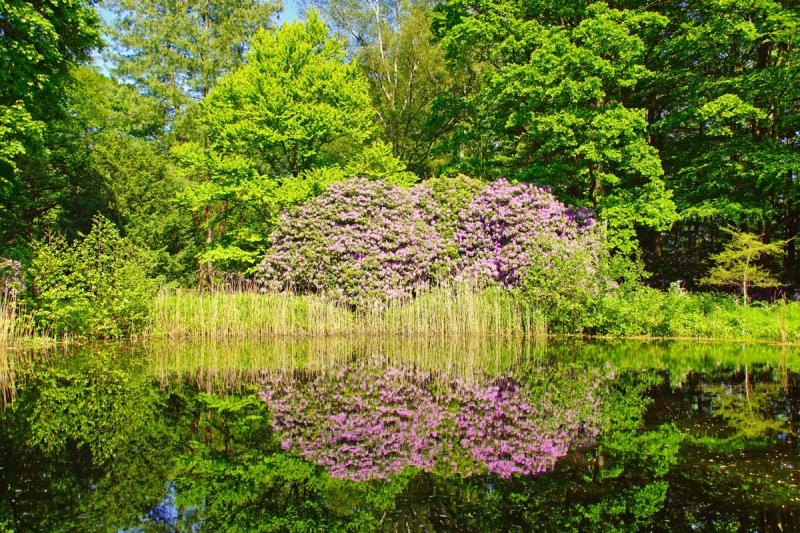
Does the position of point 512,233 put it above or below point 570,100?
below

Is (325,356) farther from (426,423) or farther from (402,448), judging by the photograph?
(402,448)

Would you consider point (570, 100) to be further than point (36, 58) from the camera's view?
Yes

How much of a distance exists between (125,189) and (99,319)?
30.1ft

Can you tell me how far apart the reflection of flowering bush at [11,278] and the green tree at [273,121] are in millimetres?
5166

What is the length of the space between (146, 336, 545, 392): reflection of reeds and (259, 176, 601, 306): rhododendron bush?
212 cm

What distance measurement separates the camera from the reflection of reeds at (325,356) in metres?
7.67

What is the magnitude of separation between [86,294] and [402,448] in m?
9.21

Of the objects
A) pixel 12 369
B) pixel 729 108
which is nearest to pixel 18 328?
pixel 12 369

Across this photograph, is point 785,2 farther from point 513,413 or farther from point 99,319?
point 99,319

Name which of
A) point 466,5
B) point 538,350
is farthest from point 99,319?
point 466,5

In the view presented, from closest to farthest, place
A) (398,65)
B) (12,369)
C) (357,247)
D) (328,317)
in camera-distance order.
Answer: (12,369), (328,317), (357,247), (398,65)

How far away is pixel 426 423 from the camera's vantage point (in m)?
5.05

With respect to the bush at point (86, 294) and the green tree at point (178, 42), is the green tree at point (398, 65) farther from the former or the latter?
the bush at point (86, 294)

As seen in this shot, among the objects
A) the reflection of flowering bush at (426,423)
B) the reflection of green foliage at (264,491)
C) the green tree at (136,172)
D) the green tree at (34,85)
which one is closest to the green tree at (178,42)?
the green tree at (136,172)
